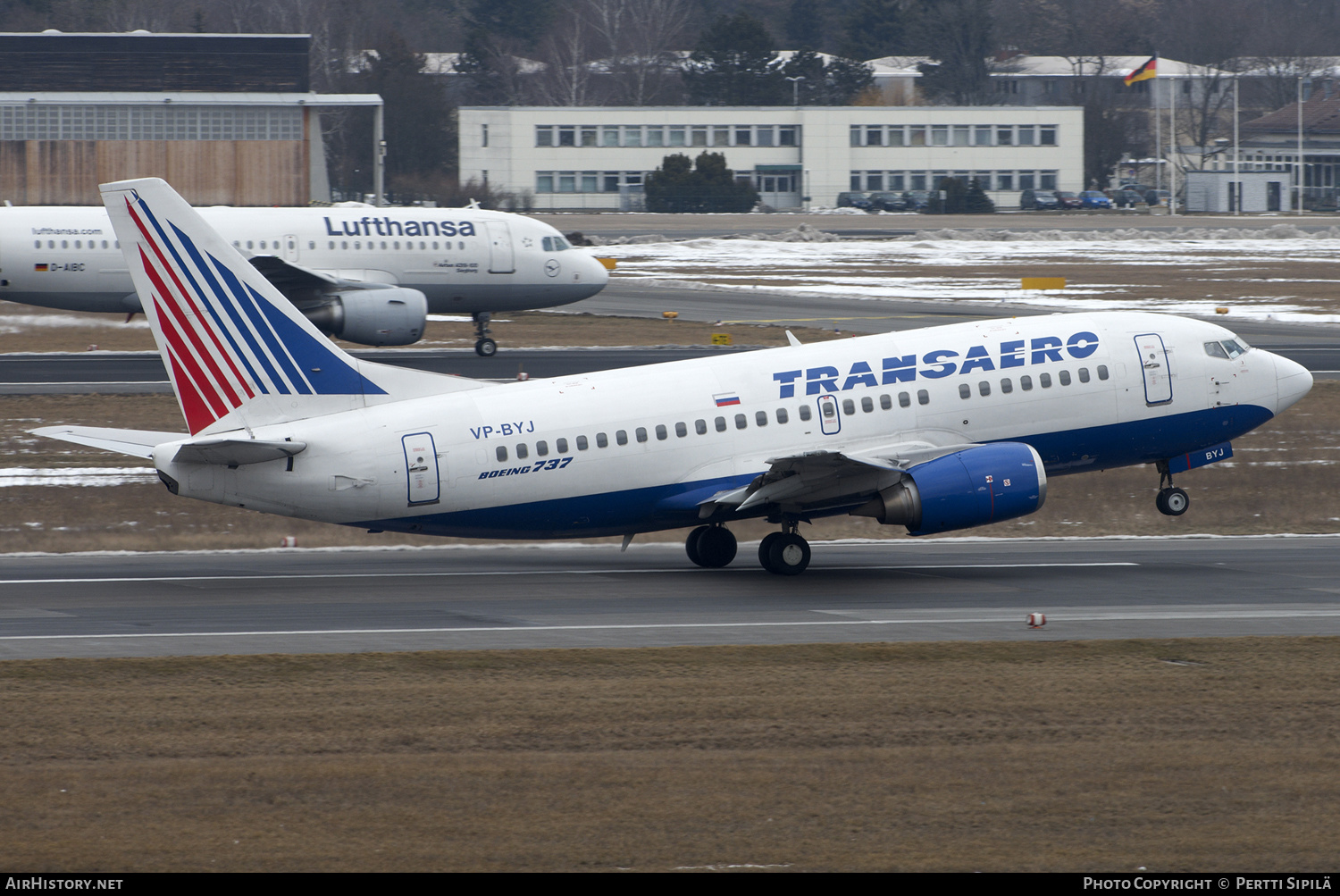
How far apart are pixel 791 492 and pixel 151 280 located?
11.5 metres

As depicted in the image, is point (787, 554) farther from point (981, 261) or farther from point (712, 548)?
point (981, 261)

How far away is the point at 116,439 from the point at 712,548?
1099 centimetres

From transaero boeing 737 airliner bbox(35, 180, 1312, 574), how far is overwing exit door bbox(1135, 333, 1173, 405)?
0.04 metres

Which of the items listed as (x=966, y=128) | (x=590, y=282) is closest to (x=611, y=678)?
(x=590, y=282)

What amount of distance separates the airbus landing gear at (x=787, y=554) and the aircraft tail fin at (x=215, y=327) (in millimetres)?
7948

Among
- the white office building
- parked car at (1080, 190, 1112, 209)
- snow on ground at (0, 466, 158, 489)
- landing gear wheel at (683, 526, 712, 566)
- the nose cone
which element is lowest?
landing gear wheel at (683, 526, 712, 566)

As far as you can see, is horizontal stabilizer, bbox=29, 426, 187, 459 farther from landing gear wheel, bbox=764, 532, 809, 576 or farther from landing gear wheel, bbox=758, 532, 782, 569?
landing gear wheel, bbox=764, 532, 809, 576

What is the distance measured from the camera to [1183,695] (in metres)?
20.3

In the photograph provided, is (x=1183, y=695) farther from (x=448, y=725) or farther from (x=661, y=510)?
(x=661, y=510)

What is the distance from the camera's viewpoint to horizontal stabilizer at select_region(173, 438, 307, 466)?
26047mm

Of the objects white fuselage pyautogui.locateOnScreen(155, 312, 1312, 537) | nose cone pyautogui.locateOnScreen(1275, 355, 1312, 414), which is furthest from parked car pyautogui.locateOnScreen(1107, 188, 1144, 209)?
white fuselage pyautogui.locateOnScreen(155, 312, 1312, 537)

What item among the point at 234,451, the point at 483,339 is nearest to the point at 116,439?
the point at 234,451

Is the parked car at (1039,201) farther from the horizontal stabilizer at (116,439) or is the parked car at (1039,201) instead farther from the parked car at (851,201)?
the horizontal stabilizer at (116,439)

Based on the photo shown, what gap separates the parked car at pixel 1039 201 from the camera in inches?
6265
